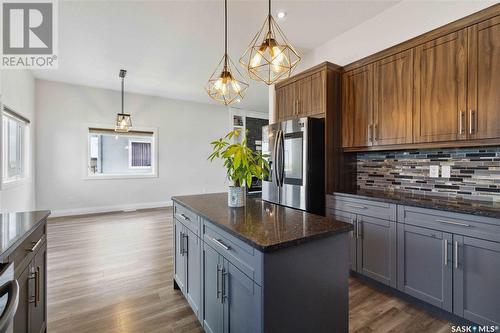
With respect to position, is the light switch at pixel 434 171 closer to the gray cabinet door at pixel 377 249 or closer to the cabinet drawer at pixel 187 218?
the gray cabinet door at pixel 377 249

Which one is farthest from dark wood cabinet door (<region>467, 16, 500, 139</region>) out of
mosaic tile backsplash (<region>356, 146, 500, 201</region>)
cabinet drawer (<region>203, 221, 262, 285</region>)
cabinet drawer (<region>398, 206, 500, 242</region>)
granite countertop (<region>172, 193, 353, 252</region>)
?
cabinet drawer (<region>203, 221, 262, 285</region>)

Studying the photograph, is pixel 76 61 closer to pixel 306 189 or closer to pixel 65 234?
pixel 65 234

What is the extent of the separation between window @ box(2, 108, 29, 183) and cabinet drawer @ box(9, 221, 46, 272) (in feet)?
8.97

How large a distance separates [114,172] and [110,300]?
436 cm

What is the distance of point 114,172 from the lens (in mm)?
5949

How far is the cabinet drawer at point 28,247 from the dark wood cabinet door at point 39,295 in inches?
2.6

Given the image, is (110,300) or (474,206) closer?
(474,206)

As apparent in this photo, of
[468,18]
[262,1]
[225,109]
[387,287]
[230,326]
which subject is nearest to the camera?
[230,326]

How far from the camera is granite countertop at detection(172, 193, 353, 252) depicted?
3.77 feet

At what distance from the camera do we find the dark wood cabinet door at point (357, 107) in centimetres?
275

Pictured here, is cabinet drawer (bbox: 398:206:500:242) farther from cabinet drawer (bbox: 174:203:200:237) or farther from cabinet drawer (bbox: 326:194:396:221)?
cabinet drawer (bbox: 174:203:200:237)

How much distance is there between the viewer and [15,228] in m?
1.37

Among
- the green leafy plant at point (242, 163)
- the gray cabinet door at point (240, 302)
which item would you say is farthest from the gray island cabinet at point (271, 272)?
the green leafy plant at point (242, 163)

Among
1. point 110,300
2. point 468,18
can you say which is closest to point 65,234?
point 110,300
